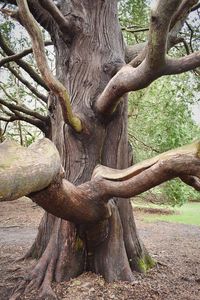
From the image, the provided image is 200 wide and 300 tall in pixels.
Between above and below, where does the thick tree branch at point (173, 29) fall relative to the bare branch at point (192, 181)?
above

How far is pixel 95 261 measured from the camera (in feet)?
13.4

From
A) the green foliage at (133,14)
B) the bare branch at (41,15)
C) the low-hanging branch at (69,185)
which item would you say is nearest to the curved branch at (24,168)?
the low-hanging branch at (69,185)

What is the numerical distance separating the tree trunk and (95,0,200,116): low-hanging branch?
1.79 feet

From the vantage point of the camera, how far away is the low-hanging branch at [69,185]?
6.85 feet

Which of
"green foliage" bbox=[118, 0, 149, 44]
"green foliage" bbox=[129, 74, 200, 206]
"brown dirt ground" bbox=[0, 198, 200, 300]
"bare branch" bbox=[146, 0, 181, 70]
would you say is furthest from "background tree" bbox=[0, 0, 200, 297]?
"green foliage" bbox=[129, 74, 200, 206]

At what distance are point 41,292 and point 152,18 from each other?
297 centimetres

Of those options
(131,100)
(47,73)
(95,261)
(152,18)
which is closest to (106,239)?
(95,261)

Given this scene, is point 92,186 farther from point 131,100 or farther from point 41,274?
point 131,100

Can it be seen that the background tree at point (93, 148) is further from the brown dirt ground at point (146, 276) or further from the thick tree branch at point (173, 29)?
the brown dirt ground at point (146, 276)

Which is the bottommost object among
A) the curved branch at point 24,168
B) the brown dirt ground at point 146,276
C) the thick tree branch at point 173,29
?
the brown dirt ground at point 146,276

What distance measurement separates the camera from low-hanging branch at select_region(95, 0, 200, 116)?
7.48 feet

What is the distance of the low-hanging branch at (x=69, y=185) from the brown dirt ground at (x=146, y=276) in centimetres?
86

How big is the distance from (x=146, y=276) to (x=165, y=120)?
15.1ft

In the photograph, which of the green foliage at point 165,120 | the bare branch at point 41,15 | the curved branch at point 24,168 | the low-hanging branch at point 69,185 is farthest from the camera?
the green foliage at point 165,120
